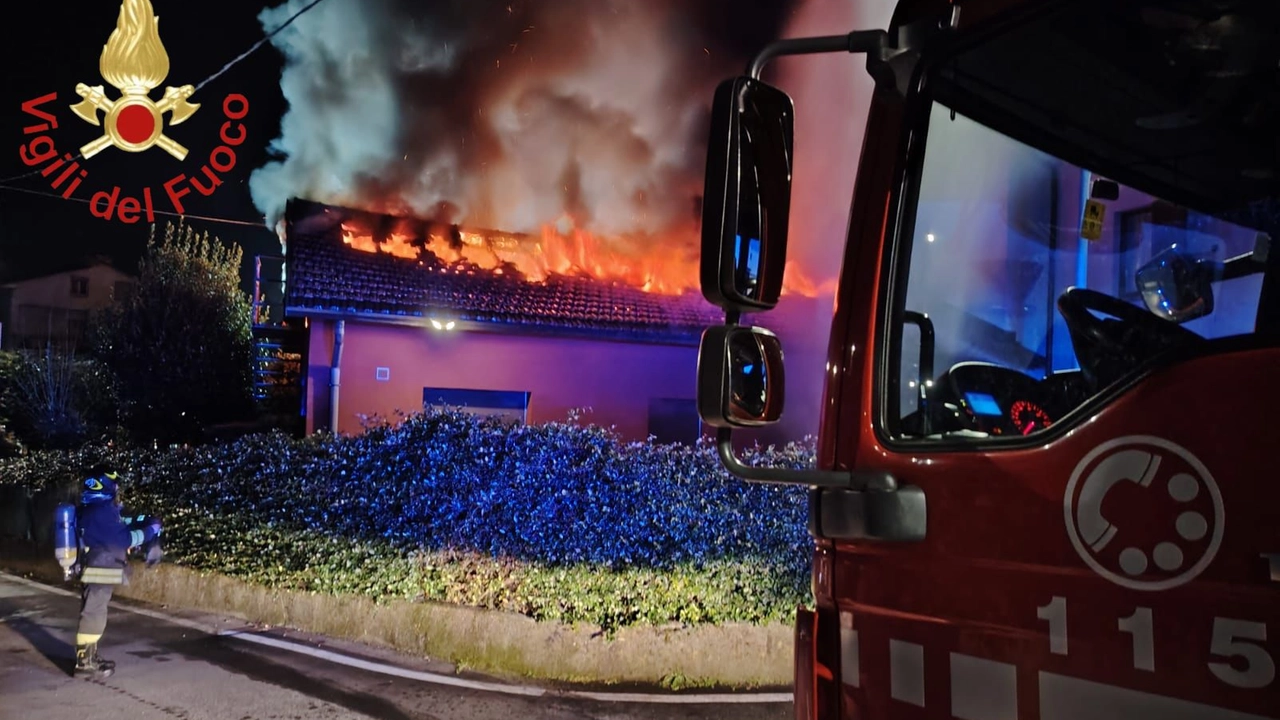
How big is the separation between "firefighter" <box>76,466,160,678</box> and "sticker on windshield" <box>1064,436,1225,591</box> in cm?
632

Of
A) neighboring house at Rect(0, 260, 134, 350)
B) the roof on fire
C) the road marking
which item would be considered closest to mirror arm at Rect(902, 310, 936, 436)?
the road marking

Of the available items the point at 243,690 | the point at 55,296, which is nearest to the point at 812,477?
the point at 243,690

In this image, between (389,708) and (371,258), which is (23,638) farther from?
(371,258)

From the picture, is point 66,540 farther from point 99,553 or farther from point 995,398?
point 995,398

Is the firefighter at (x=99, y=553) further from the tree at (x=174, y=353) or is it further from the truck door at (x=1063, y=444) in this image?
the tree at (x=174, y=353)

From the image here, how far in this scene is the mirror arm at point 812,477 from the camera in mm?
1716

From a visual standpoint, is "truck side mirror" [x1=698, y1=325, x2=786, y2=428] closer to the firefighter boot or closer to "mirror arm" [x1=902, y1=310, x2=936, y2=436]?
"mirror arm" [x1=902, y1=310, x2=936, y2=436]

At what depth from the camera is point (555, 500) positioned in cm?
666

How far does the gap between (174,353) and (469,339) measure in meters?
6.85

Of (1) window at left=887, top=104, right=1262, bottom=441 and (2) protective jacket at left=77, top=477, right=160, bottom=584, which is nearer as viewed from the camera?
(1) window at left=887, top=104, right=1262, bottom=441

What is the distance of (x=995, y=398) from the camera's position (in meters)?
1.77

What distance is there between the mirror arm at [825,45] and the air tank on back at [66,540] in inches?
255

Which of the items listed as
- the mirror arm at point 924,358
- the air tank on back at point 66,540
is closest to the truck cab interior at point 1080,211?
the mirror arm at point 924,358

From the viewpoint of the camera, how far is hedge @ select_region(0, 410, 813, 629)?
19.2 ft
